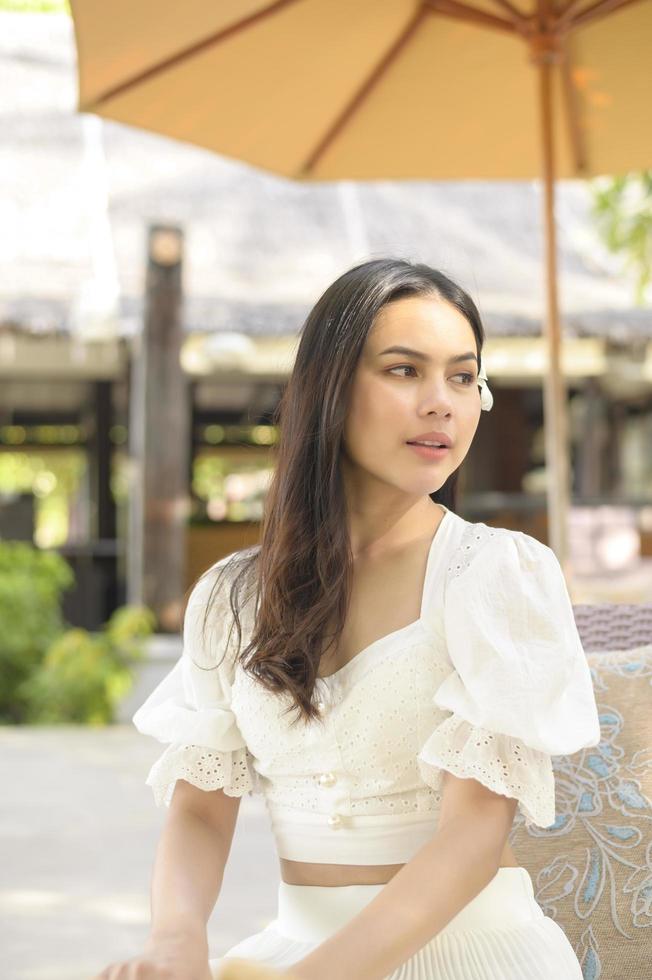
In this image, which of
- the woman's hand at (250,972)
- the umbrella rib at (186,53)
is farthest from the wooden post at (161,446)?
the woman's hand at (250,972)

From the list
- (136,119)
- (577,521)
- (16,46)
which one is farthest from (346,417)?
(16,46)

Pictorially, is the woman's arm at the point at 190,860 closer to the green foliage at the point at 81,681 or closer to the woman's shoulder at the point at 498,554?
the woman's shoulder at the point at 498,554

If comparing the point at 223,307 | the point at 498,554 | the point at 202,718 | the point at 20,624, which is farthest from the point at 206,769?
the point at 223,307

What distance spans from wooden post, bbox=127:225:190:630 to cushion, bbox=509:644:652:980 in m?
6.02

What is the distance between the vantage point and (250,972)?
117cm

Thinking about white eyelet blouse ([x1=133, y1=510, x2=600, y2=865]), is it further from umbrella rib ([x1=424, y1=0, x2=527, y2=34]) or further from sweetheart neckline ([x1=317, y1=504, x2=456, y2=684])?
umbrella rib ([x1=424, y1=0, x2=527, y2=34])

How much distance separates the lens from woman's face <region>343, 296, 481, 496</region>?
148 centimetres

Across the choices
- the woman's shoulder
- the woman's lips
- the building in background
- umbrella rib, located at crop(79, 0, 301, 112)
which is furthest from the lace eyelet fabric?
the building in background

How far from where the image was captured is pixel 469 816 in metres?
1.33

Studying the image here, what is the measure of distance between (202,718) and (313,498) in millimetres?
306

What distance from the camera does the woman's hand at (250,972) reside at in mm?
1158

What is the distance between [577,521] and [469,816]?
30.1ft

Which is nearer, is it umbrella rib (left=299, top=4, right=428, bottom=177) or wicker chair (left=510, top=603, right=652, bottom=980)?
wicker chair (left=510, top=603, right=652, bottom=980)

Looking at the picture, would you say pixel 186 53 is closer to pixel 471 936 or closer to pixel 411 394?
pixel 411 394
